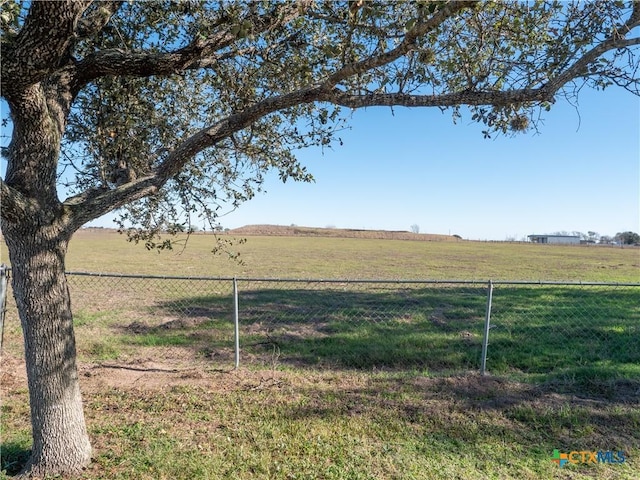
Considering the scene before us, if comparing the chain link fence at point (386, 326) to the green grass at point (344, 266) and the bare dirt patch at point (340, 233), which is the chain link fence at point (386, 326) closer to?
the green grass at point (344, 266)

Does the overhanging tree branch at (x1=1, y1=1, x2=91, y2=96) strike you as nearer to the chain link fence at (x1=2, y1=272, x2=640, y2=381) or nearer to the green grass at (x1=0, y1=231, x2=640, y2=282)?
the green grass at (x1=0, y1=231, x2=640, y2=282)

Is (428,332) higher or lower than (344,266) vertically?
lower

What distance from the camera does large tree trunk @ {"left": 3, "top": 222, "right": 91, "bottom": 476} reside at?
3062mm

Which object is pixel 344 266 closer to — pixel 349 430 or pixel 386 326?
pixel 386 326

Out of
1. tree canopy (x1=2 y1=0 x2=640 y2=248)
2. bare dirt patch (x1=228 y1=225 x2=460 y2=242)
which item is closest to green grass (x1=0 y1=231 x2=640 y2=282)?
tree canopy (x1=2 y1=0 x2=640 y2=248)

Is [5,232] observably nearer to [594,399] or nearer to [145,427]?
[145,427]

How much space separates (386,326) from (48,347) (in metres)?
6.71

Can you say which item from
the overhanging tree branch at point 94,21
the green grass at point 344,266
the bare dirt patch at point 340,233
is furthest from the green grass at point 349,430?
the bare dirt patch at point 340,233

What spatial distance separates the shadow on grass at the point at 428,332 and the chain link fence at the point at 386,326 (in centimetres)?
2

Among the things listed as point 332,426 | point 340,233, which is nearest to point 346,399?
point 332,426

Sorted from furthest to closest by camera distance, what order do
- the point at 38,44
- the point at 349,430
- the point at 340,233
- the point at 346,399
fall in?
the point at 340,233 < the point at 346,399 < the point at 349,430 < the point at 38,44

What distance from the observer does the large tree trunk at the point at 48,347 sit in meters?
3.06

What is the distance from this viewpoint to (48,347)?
10.4 ft

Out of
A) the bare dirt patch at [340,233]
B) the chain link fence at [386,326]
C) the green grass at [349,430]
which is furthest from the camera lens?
the bare dirt patch at [340,233]
